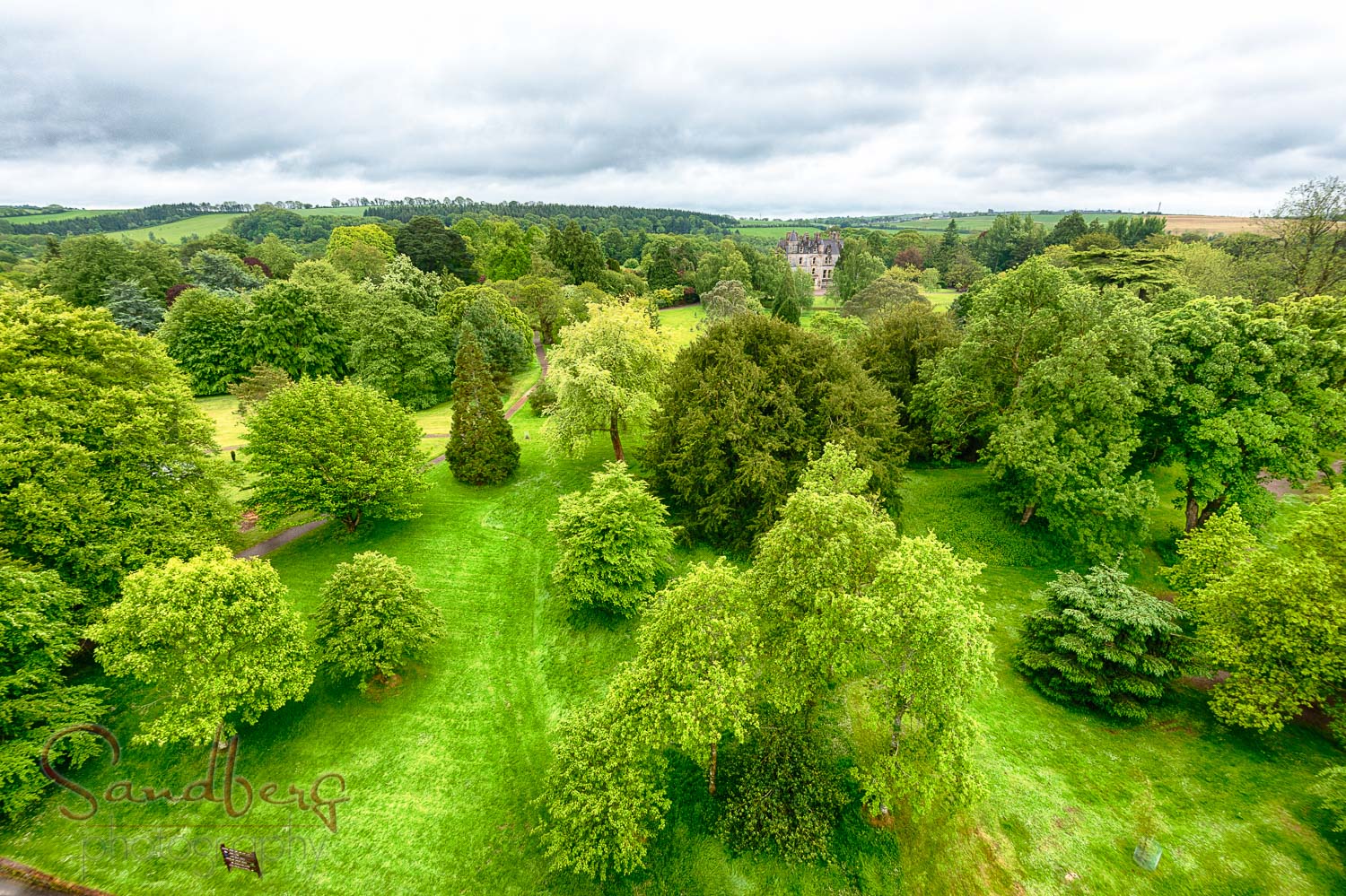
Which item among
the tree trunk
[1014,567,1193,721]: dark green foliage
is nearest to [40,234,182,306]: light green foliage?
the tree trunk

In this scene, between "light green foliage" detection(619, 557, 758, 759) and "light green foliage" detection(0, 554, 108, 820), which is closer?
"light green foliage" detection(619, 557, 758, 759)

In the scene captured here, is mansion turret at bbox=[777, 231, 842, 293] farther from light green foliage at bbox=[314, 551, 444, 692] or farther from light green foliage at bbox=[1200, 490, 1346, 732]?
light green foliage at bbox=[314, 551, 444, 692]

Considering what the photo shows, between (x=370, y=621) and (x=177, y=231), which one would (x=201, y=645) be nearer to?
(x=370, y=621)

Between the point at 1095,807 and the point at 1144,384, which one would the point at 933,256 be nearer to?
the point at 1144,384

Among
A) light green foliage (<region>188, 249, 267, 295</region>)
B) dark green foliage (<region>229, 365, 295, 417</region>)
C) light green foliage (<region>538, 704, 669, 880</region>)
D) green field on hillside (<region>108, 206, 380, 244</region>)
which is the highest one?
green field on hillside (<region>108, 206, 380, 244</region>)

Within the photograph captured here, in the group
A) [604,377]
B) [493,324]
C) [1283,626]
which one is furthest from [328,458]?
[1283,626]

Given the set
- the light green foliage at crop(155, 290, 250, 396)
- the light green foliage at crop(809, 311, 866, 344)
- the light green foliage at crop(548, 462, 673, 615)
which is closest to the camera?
the light green foliage at crop(548, 462, 673, 615)

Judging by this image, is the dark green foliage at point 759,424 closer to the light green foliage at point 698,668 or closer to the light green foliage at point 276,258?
the light green foliage at point 698,668
